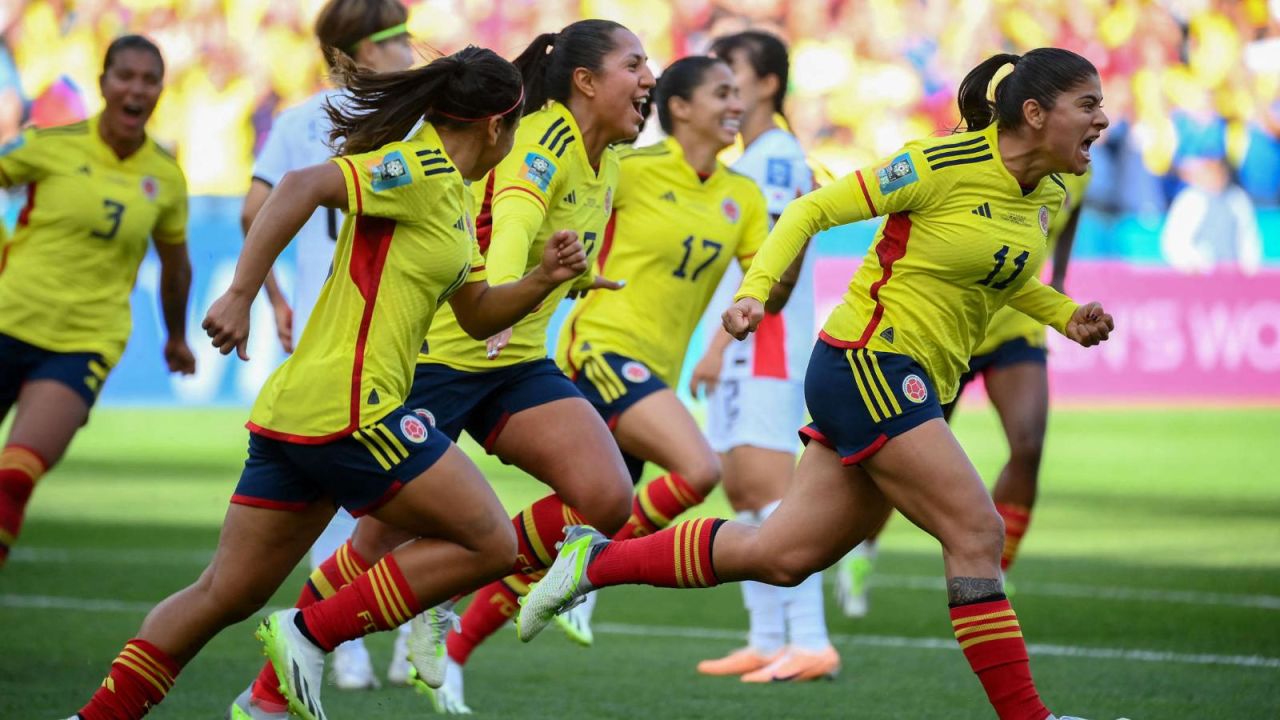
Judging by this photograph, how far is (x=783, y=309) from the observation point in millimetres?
7898

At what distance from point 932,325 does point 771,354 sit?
9.39ft

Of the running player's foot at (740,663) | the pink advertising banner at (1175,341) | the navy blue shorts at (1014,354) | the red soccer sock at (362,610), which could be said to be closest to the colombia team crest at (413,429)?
the red soccer sock at (362,610)

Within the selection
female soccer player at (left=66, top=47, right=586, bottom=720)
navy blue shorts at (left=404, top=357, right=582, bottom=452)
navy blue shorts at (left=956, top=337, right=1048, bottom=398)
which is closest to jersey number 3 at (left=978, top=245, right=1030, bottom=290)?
female soccer player at (left=66, top=47, right=586, bottom=720)

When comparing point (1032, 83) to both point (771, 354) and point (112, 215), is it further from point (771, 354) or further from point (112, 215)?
point (112, 215)

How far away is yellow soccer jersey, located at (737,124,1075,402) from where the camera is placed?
197 inches

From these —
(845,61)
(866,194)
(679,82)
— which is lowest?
(866,194)

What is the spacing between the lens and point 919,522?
16.4 ft

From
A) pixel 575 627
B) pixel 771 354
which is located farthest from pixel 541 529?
pixel 771 354

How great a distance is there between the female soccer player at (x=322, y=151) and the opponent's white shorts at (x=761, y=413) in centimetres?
175

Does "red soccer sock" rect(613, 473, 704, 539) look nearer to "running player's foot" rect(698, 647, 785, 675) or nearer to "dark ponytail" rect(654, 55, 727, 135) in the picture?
"running player's foot" rect(698, 647, 785, 675)

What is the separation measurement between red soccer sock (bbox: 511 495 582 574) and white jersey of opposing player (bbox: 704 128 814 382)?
1.73 metres

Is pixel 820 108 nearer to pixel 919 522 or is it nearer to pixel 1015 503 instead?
pixel 1015 503

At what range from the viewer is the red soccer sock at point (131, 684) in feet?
15.7

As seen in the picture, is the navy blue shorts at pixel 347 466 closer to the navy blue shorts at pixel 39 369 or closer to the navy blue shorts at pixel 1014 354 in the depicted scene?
the navy blue shorts at pixel 39 369
